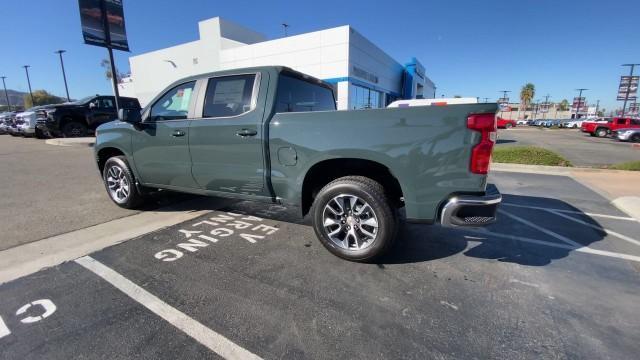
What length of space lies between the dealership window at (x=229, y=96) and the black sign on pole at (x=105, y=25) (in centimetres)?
1219

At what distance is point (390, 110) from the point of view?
255 cm

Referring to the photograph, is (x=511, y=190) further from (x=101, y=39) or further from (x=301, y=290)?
(x=101, y=39)

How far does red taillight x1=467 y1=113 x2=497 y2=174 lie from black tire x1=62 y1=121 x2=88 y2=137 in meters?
17.7

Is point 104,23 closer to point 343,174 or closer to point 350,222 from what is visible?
point 343,174

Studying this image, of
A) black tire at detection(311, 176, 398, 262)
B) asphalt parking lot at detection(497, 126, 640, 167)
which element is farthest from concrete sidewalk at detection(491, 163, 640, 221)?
black tire at detection(311, 176, 398, 262)

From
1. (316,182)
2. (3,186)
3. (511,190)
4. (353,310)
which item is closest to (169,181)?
(316,182)

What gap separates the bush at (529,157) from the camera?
8.79 meters

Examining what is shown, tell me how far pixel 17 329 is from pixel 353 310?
238cm

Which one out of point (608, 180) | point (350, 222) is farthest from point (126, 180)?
point (608, 180)

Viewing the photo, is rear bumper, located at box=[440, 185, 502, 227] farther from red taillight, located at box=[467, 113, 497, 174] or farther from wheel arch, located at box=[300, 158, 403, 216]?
wheel arch, located at box=[300, 158, 403, 216]

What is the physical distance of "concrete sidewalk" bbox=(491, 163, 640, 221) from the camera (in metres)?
4.98

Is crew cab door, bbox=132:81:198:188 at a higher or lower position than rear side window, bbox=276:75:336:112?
lower

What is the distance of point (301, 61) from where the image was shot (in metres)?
23.2

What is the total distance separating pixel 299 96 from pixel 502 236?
3.10m
